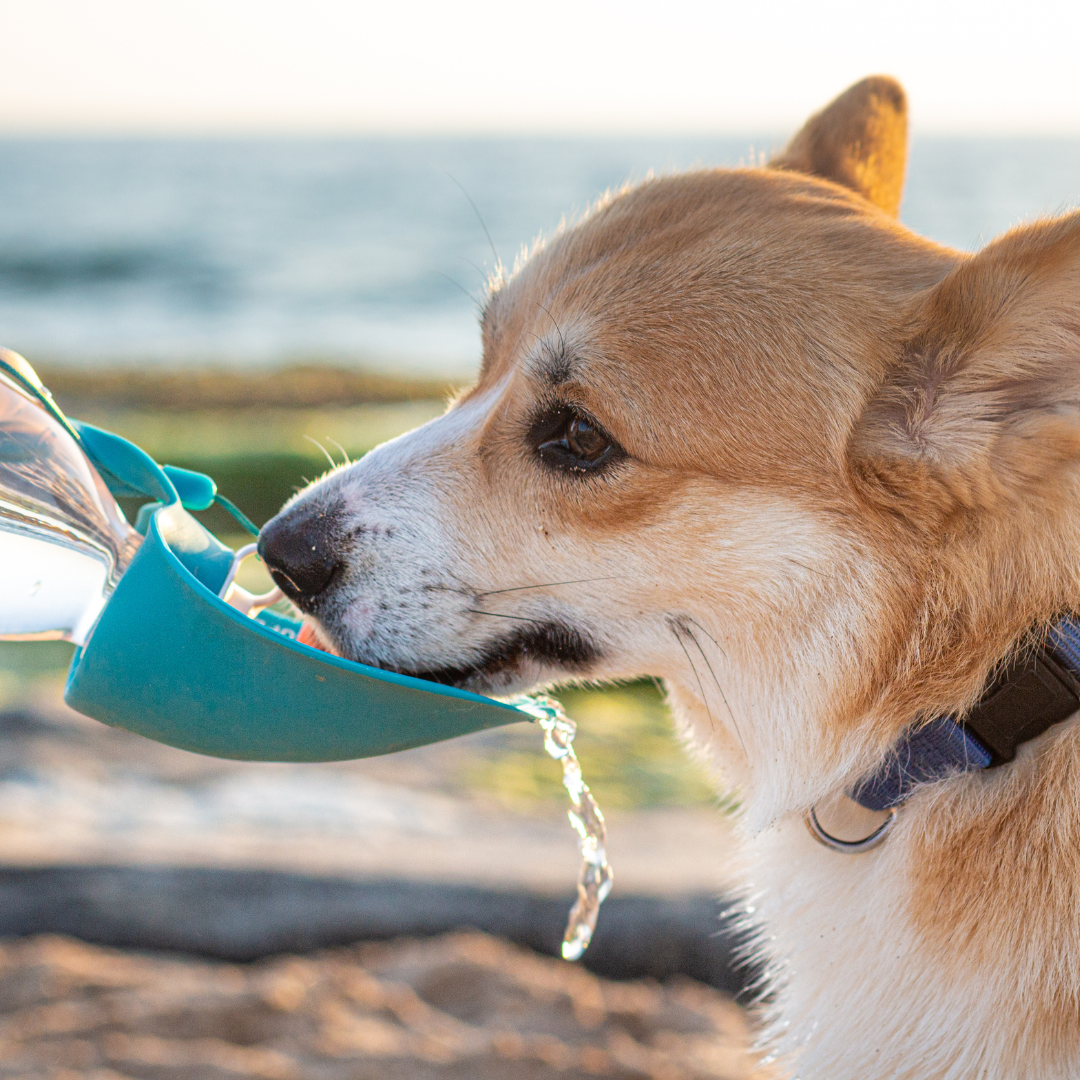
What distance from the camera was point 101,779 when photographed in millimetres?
4242

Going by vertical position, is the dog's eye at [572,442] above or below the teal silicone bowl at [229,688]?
above

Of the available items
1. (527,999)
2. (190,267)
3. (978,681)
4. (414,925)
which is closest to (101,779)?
(414,925)

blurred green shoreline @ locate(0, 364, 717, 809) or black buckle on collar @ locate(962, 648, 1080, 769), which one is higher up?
black buckle on collar @ locate(962, 648, 1080, 769)

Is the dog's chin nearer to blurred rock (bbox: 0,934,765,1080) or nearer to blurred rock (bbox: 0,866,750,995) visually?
blurred rock (bbox: 0,934,765,1080)

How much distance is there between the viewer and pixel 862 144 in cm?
305

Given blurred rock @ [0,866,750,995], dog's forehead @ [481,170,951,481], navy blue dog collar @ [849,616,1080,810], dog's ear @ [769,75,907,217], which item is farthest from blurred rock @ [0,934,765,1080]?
dog's ear @ [769,75,907,217]

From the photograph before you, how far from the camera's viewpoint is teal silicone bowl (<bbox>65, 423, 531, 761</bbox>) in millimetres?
1913

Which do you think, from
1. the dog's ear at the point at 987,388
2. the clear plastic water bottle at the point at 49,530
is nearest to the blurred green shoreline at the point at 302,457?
the clear plastic water bottle at the point at 49,530

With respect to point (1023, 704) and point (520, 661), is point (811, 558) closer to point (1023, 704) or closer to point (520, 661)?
point (1023, 704)

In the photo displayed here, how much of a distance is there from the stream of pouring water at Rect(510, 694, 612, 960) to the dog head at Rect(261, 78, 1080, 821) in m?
0.12

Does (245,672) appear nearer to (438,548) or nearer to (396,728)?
(396,728)

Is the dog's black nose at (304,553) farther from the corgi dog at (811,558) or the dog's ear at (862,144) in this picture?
the dog's ear at (862,144)

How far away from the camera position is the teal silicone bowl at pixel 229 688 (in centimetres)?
191

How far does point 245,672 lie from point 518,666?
0.65 m
